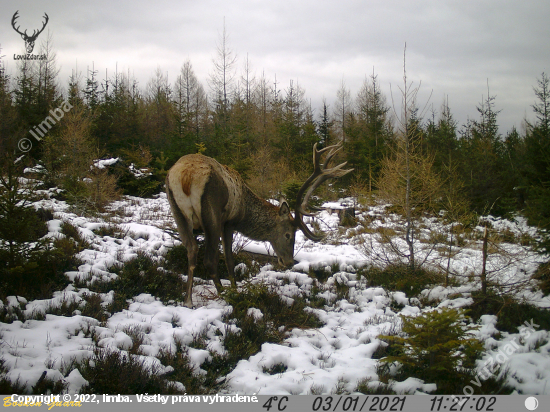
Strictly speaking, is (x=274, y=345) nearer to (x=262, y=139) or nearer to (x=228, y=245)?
(x=228, y=245)

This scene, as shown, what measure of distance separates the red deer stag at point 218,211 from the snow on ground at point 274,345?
711 mm

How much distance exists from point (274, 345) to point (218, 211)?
7.22 ft

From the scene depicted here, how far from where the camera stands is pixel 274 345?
407cm

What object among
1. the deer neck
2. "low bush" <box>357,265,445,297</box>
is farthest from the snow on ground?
the deer neck

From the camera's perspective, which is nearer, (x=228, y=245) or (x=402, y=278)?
(x=228, y=245)

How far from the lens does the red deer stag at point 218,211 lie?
4.95 metres

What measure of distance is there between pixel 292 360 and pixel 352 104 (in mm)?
41966

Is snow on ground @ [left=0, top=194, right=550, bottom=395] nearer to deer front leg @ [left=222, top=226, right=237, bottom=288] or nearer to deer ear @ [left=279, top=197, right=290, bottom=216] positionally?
deer front leg @ [left=222, top=226, right=237, bottom=288]

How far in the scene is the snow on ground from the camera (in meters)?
3.19

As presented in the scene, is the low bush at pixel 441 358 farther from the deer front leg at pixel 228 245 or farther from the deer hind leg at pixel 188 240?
the deer front leg at pixel 228 245

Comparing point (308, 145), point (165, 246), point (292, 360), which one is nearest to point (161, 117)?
point (308, 145)

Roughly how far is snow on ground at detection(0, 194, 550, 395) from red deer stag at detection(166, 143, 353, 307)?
711 millimetres

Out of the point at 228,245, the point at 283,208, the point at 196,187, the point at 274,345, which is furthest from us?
the point at 283,208

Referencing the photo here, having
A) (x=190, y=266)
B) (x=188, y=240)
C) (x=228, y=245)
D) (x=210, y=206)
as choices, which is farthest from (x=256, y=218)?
(x=190, y=266)
